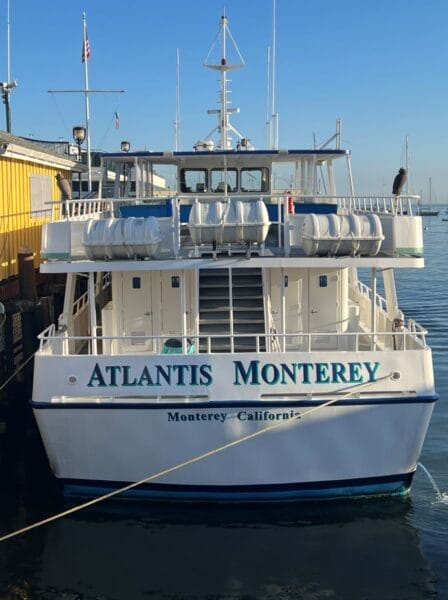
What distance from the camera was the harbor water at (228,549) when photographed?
26.8ft

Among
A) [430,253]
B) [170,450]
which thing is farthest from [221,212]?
[430,253]

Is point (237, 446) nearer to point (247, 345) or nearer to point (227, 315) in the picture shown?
point (247, 345)

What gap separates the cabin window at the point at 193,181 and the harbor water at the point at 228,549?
6.47m

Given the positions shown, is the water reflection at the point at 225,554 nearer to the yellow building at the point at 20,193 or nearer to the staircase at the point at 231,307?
the staircase at the point at 231,307

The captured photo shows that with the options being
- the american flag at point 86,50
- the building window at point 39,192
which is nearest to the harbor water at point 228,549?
the building window at point 39,192

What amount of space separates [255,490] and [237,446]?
81cm

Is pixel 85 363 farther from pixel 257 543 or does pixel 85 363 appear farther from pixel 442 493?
pixel 442 493

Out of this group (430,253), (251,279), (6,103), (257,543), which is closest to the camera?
(257,543)

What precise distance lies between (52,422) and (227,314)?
3.29m

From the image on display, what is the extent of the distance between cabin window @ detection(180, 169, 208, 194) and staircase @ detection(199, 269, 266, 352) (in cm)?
303

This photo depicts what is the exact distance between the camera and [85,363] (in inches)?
372

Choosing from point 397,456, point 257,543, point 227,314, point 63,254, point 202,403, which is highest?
point 63,254

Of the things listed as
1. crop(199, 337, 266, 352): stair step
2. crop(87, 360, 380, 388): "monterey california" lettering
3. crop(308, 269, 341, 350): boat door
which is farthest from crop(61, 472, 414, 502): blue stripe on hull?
crop(308, 269, 341, 350): boat door

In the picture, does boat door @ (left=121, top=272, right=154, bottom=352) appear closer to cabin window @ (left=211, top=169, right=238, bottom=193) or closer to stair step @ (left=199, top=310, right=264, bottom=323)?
stair step @ (left=199, top=310, right=264, bottom=323)
